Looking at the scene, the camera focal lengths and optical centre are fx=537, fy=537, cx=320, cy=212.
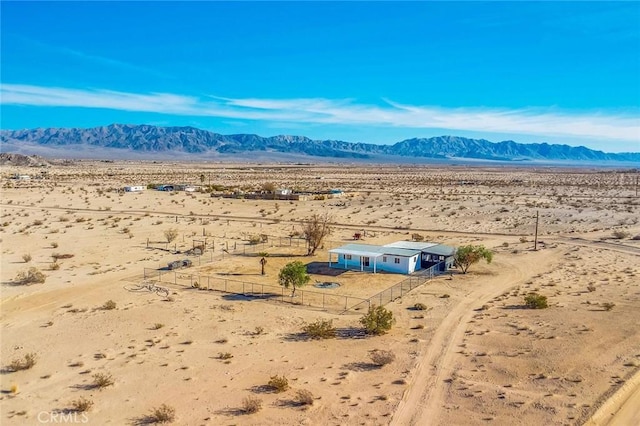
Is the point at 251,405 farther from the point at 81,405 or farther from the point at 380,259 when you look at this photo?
the point at 380,259

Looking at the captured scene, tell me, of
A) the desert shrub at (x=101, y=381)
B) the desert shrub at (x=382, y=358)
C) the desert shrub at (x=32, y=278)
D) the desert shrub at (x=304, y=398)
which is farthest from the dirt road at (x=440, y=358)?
the desert shrub at (x=32, y=278)

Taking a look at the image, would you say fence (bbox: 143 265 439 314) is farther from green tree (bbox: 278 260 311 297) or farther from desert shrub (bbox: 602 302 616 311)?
desert shrub (bbox: 602 302 616 311)

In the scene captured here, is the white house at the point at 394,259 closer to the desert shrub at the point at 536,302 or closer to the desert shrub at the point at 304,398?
the desert shrub at the point at 536,302

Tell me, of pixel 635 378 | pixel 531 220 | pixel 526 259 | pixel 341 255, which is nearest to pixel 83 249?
pixel 341 255

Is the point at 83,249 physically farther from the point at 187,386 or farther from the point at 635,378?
the point at 635,378

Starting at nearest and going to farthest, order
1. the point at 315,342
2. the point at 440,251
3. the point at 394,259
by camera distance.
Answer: the point at 315,342, the point at 394,259, the point at 440,251

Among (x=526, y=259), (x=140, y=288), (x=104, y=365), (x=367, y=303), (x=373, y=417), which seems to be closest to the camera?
(x=373, y=417)

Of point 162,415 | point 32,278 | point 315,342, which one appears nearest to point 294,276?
point 315,342
